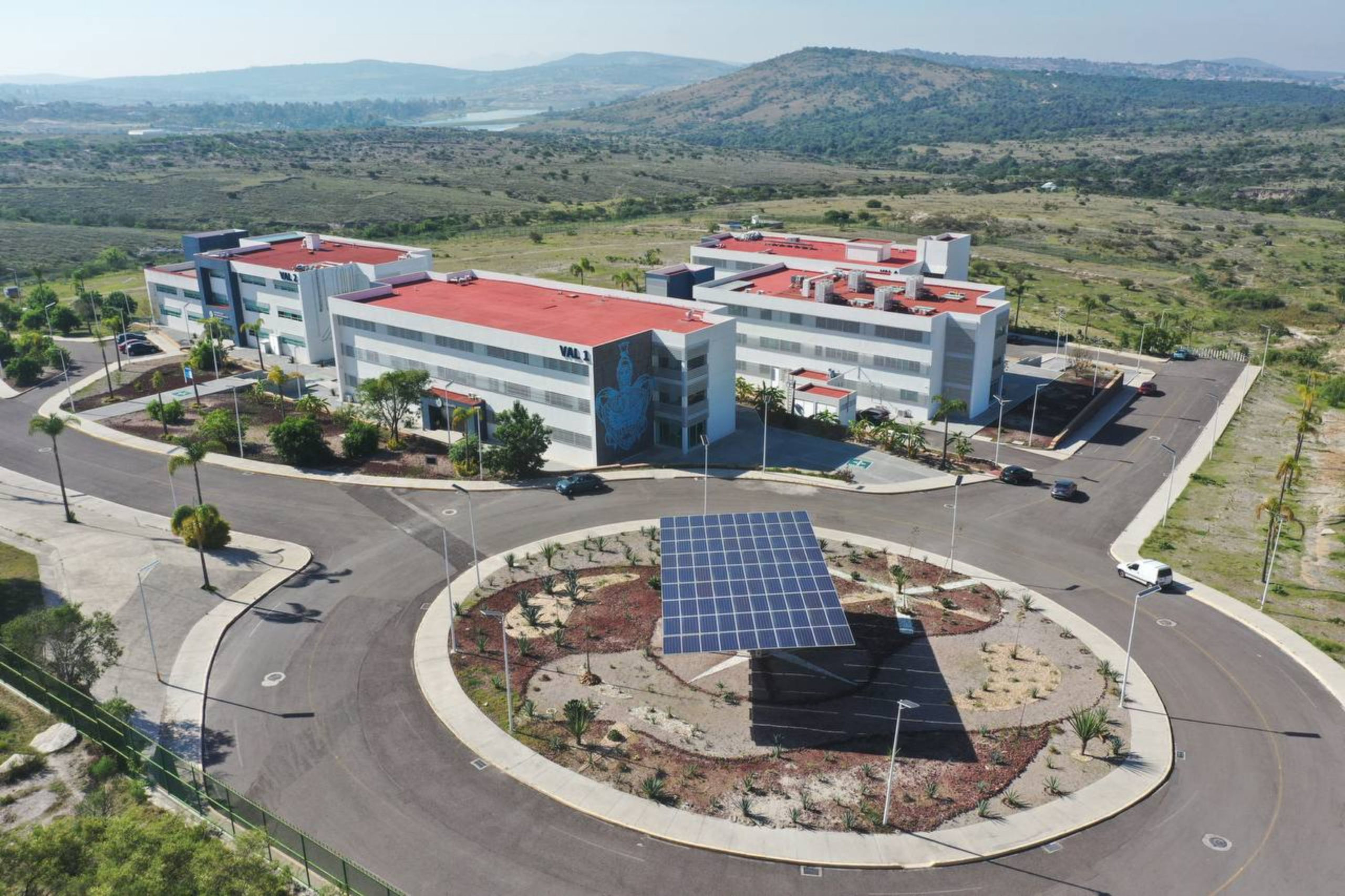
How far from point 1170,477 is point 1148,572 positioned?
832 inches

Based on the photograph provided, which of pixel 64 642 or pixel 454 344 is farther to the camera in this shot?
pixel 454 344

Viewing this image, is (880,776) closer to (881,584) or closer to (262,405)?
(881,584)

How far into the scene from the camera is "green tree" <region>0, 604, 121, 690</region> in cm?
4612

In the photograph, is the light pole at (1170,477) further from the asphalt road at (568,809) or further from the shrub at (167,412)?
the shrub at (167,412)

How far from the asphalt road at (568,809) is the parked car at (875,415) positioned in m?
16.6

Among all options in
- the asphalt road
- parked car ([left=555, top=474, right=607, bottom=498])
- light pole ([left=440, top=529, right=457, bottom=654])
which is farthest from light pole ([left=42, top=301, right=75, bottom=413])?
light pole ([left=440, top=529, right=457, bottom=654])

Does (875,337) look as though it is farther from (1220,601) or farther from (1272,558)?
(1220,601)

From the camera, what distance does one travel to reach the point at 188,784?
39.3m

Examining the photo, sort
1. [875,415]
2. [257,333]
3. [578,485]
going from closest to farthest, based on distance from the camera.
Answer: [578,485] < [875,415] < [257,333]

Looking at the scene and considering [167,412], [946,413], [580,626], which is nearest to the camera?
[580,626]

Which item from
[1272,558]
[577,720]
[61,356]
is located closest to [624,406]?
[577,720]

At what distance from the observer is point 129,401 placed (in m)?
98.4

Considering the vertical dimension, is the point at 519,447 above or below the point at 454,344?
below

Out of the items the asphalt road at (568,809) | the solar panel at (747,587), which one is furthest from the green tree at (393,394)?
the solar panel at (747,587)
